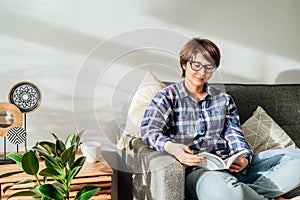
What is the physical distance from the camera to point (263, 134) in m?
2.58

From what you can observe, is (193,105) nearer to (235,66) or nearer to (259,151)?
(259,151)

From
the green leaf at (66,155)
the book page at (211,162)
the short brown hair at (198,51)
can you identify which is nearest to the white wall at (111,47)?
the short brown hair at (198,51)

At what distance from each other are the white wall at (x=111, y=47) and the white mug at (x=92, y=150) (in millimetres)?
124

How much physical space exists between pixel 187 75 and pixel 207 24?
0.83 metres

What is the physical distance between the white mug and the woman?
1.00 ft

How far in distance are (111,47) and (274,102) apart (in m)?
1.36

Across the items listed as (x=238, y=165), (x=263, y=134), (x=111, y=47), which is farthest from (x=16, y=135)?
(x=263, y=134)

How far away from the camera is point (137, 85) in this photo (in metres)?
2.09

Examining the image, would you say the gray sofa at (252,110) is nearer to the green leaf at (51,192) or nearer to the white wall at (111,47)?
the white wall at (111,47)

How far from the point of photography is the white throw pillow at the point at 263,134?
2561mm

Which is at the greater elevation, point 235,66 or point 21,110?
point 235,66

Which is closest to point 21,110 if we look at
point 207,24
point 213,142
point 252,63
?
point 213,142

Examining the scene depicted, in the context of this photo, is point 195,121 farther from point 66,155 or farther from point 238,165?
point 66,155

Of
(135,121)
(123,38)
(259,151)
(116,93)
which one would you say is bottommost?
(259,151)
